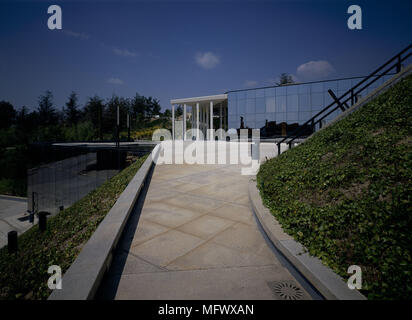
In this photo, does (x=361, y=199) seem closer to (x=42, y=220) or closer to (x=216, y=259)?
(x=216, y=259)

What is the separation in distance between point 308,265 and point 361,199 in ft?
5.05

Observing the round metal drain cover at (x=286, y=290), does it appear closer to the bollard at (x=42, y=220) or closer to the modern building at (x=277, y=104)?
the bollard at (x=42, y=220)

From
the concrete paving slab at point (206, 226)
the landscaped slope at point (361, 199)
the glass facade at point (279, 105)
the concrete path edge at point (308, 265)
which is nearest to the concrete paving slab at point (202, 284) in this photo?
the concrete path edge at point (308, 265)

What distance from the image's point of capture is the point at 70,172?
71.4 ft

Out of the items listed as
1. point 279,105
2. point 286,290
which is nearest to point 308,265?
point 286,290

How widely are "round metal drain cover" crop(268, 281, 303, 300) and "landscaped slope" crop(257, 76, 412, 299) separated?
50 centimetres

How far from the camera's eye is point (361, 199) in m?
3.57

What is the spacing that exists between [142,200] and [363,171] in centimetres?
466

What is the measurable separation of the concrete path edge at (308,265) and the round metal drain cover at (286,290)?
20 cm

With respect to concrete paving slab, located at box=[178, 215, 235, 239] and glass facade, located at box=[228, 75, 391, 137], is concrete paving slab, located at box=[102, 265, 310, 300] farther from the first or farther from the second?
glass facade, located at box=[228, 75, 391, 137]

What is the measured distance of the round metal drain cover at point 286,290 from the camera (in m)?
2.44
